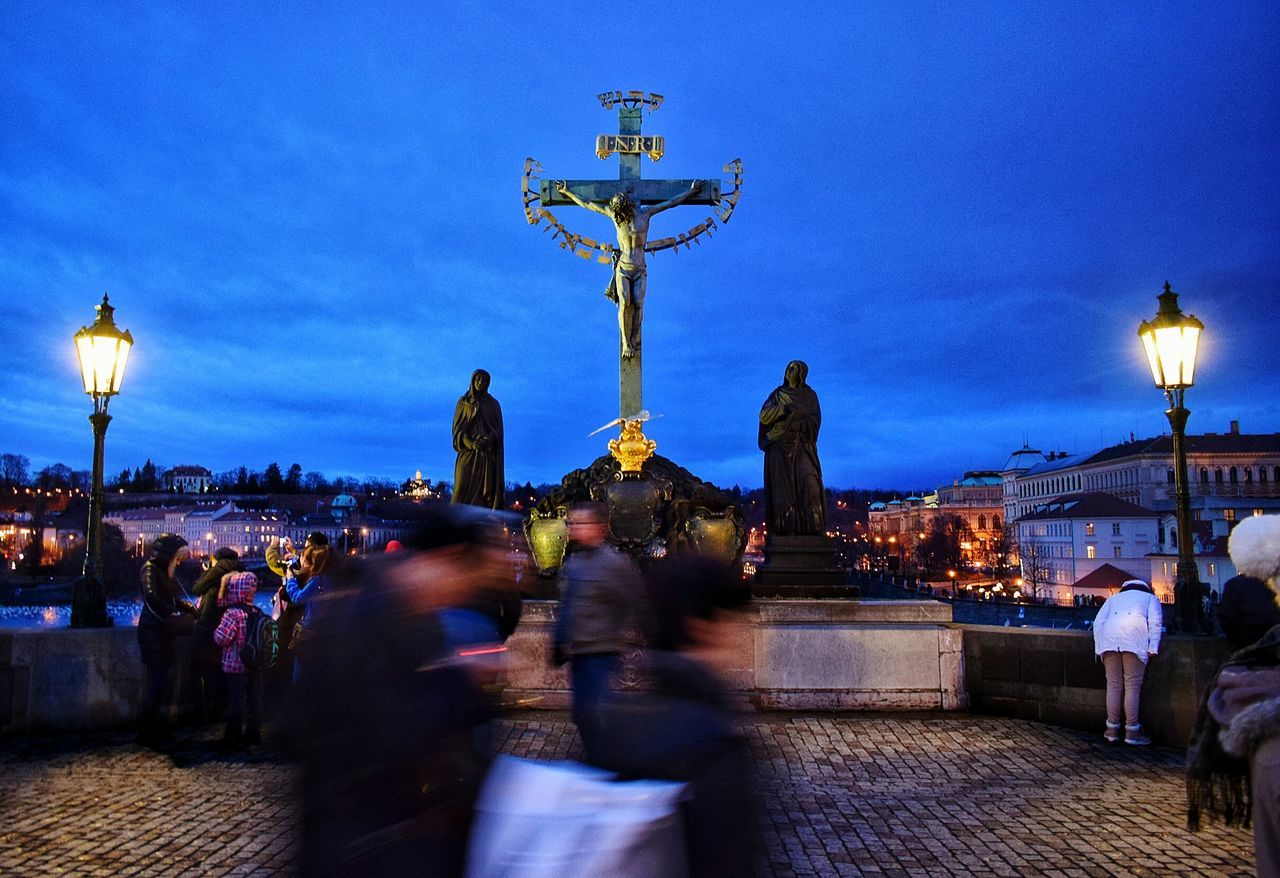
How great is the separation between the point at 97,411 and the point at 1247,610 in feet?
31.6

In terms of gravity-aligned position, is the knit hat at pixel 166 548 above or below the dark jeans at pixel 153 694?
above

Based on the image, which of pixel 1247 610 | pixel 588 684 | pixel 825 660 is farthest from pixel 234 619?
pixel 1247 610

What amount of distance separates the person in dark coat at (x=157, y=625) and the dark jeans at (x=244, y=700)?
1.77 feet

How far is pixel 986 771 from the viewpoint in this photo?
6770mm

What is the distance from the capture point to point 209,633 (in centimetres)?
802

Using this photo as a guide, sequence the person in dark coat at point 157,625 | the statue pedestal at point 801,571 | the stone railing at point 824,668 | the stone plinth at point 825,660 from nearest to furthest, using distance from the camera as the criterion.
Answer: the person in dark coat at point 157,625
the stone railing at point 824,668
the stone plinth at point 825,660
the statue pedestal at point 801,571

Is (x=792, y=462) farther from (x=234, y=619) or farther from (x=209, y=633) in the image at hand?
(x=209, y=633)

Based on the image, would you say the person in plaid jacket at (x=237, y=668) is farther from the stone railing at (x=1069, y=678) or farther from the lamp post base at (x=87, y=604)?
the stone railing at (x=1069, y=678)

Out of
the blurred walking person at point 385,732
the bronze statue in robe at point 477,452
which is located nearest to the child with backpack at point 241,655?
the bronze statue in robe at point 477,452

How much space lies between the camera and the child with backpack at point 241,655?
753 cm

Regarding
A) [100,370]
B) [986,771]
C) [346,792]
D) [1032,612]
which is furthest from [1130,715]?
[1032,612]

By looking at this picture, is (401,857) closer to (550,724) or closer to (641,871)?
(641,871)

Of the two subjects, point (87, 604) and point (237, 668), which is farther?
point (87, 604)

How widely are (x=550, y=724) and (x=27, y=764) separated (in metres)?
4.05
